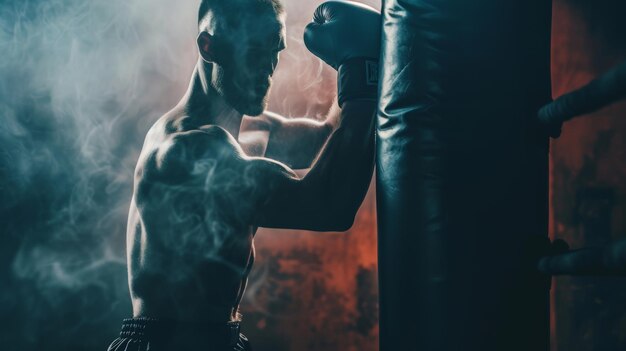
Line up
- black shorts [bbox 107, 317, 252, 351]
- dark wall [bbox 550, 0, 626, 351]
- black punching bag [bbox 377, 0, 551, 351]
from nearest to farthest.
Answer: black punching bag [bbox 377, 0, 551, 351], black shorts [bbox 107, 317, 252, 351], dark wall [bbox 550, 0, 626, 351]

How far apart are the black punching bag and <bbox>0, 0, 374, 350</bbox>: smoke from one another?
9.17 ft

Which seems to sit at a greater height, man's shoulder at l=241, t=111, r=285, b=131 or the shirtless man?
man's shoulder at l=241, t=111, r=285, b=131

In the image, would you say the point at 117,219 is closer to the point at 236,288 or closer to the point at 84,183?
the point at 84,183

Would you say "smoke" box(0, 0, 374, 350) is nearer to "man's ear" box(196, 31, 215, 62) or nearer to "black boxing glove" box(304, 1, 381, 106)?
"man's ear" box(196, 31, 215, 62)

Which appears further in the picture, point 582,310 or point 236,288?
point 582,310

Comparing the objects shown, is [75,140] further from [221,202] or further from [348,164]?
[348,164]

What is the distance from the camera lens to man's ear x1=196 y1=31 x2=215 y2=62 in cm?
196

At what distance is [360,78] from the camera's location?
1.73 metres

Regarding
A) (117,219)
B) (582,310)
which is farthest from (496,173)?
(117,219)

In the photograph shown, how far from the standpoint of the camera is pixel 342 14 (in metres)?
1.78

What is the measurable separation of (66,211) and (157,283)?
2313mm

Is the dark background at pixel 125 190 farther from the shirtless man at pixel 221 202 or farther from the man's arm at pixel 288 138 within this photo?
the shirtless man at pixel 221 202

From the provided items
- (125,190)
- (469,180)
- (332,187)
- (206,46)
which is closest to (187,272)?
(332,187)

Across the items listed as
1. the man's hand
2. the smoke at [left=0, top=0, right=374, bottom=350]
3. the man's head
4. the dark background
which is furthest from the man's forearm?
the smoke at [left=0, top=0, right=374, bottom=350]
